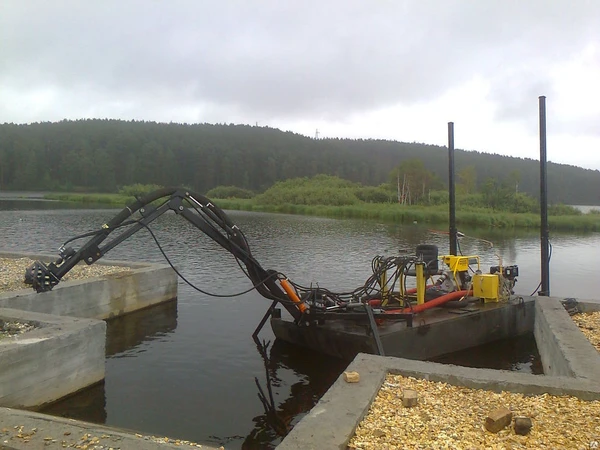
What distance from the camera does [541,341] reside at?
9852 millimetres

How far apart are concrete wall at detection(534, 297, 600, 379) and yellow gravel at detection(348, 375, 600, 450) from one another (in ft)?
3.83

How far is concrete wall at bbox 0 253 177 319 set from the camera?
976cm

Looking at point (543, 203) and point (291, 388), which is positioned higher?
point (543, 203)

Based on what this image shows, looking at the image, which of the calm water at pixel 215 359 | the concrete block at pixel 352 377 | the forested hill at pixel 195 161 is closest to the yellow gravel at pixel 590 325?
the calm water at pixel 215 359

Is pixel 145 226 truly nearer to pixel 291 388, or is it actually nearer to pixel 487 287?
pixel 291 388

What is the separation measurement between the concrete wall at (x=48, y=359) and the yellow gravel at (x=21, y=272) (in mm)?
3307

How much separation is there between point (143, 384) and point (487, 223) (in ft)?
129

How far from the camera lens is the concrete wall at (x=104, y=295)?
976cm

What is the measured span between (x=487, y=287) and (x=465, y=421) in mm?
6714

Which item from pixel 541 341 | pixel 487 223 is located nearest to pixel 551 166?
pixel 487 223

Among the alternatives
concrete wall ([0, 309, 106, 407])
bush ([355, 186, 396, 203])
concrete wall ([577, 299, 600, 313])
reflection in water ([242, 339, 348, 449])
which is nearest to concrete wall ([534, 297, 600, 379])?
concrete wall ([577, 299, 600, 313])

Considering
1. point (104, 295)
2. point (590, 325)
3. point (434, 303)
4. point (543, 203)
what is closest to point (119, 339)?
point (104, 295)

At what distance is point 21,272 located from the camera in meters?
12.6

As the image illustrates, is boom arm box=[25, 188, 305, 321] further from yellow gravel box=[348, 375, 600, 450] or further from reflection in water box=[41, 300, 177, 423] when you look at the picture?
yellow gravel box=[348, 375, 600, 450]
